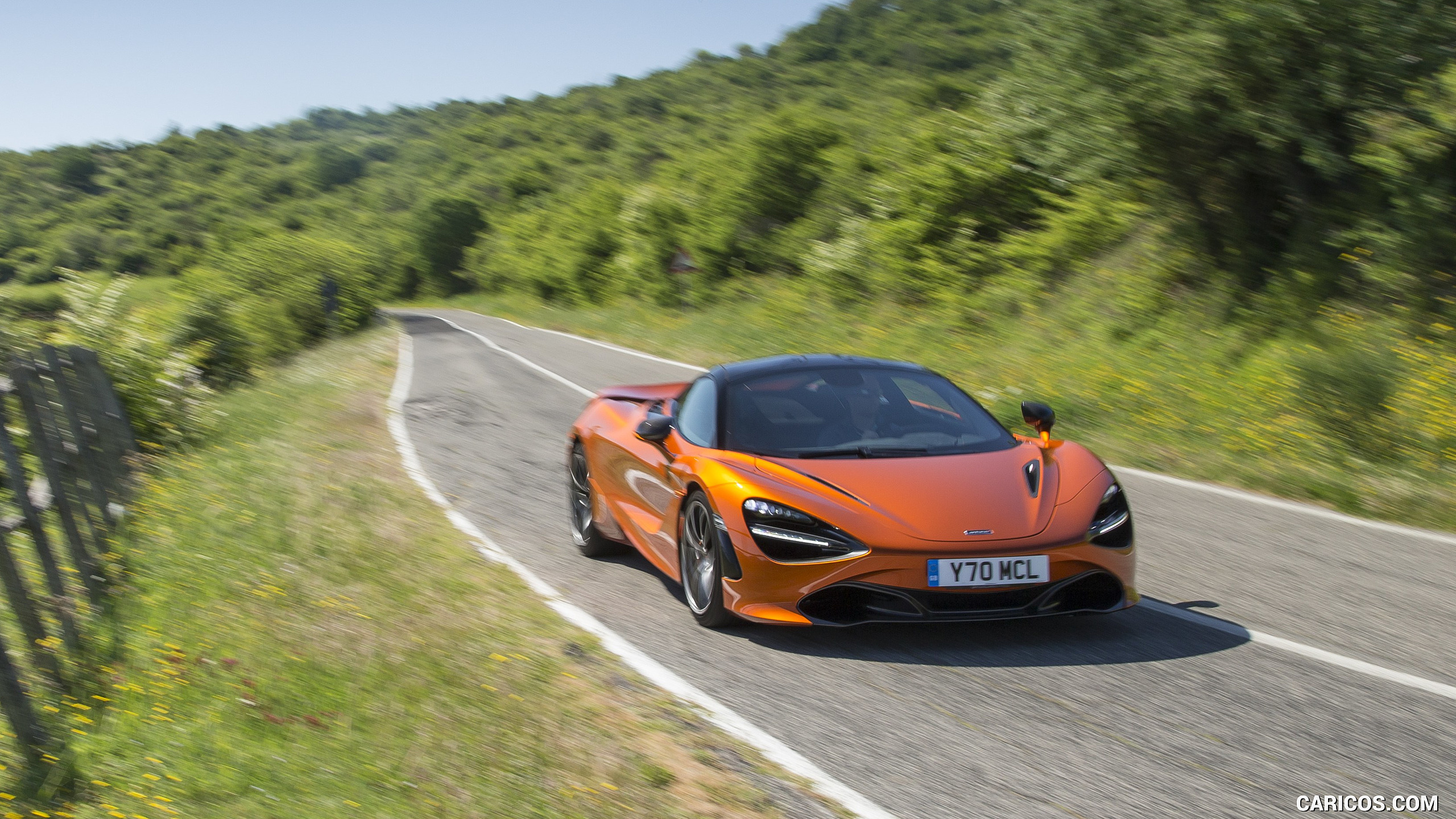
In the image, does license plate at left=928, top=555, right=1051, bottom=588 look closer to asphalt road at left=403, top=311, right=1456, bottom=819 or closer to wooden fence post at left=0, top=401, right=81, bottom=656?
asphalt road at left=403, top=311, right=1456, bottom=819

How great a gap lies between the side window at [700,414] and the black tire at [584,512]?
3.33ft

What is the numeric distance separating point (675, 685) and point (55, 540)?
6.45 meters

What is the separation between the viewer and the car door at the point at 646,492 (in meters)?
6.01

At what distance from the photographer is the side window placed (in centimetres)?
596

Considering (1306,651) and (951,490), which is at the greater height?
(951,490)

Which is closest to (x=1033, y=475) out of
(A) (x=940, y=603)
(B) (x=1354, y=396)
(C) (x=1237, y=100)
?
(A) (x=940, y=603)

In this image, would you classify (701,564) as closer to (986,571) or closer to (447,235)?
(986,571)

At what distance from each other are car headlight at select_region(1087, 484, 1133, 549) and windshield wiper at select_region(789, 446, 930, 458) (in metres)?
0.87

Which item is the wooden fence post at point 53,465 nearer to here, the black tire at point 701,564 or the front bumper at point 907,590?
the black tire at point 701,564

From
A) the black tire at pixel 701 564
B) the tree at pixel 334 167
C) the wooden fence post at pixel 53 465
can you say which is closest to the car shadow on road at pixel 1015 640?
the black tire at pixel 701 564

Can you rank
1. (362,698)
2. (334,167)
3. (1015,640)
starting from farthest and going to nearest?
(334,167)
(1015,640)
(362,698)

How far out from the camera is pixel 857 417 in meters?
5.97

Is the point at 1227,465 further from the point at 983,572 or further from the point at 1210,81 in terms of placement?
the point at 983,572

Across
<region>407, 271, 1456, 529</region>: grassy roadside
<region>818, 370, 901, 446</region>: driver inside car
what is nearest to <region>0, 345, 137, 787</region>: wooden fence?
<region>818, 370, 901, 446</region>: driver inside car
